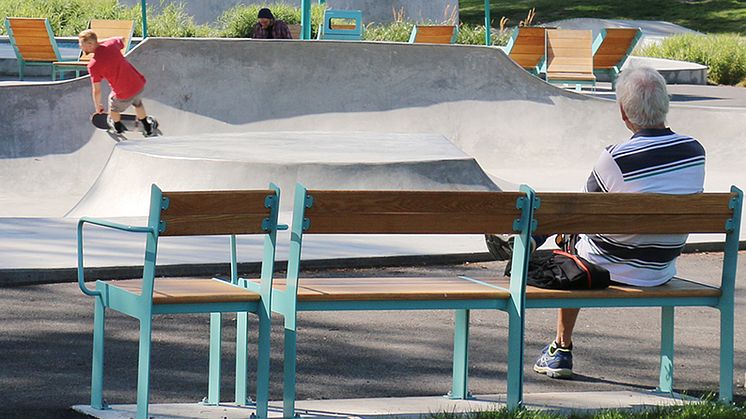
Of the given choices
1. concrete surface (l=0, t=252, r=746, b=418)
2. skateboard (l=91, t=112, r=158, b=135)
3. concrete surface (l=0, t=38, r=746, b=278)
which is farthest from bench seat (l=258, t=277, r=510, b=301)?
skateboard (l=91, t=112, r=158, b=135)

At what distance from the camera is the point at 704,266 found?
950 cm

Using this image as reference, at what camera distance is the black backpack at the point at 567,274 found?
526 cm

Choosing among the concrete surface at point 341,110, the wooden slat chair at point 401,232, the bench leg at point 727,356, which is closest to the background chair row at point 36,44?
the concrete surface at point 341,110

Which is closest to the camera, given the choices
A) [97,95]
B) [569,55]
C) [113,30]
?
[97,95]

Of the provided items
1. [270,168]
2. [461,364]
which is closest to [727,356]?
[461,364]

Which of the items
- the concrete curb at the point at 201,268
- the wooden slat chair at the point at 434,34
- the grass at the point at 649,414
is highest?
the wooden slat chair at the point at 434,34

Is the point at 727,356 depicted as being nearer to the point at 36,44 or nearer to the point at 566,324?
the point at 566,324

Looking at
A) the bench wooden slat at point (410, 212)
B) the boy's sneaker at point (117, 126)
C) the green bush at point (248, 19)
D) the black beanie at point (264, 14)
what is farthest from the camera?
the green bush at point (248, 19)

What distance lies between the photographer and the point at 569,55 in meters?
22.2

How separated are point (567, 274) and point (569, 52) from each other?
17.4 m

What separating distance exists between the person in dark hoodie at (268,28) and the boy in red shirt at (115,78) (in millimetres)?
4715

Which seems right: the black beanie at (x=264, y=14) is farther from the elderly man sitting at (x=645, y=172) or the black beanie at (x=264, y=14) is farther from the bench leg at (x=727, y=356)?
the bench leg at (x=727, y=356)

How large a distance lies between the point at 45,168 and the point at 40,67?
8.09 meters

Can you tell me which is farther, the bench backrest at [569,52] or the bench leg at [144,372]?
the bench backrest at [569,52]
